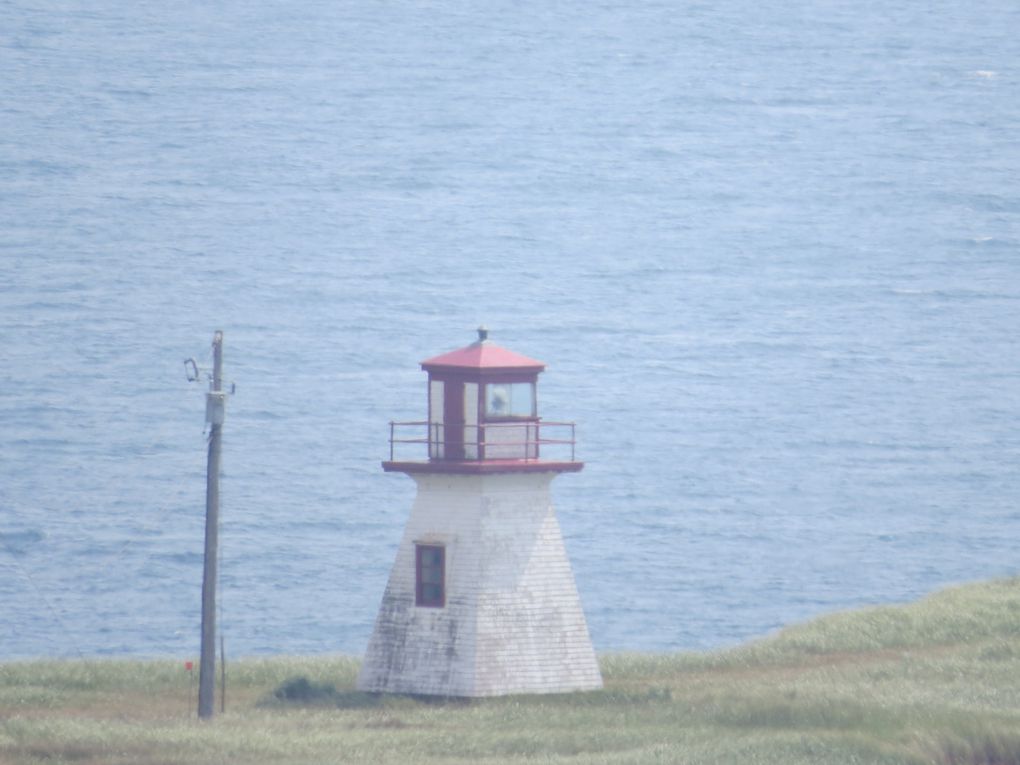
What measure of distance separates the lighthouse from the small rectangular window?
14 mm

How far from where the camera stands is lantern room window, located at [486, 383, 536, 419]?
2958cm

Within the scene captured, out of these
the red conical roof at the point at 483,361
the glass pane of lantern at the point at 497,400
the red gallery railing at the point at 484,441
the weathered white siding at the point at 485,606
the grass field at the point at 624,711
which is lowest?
the grass field at the point at 624,711

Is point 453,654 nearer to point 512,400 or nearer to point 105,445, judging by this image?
point 512,400

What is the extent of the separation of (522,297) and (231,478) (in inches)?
3082

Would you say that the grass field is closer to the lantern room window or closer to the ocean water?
the lantern room window

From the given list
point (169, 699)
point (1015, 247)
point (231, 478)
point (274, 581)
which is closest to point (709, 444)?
point (231, 478)

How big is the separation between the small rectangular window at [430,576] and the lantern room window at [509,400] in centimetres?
199

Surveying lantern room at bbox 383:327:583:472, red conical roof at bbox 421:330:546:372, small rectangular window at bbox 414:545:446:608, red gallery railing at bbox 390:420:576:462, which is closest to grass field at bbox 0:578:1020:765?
small rectangular window at bbox 414:545:446:608

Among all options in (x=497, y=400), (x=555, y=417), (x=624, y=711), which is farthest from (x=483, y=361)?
(x=555, y=417)

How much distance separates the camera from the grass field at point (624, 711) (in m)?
24.6

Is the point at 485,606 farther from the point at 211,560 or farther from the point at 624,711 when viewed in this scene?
the point at 211,560

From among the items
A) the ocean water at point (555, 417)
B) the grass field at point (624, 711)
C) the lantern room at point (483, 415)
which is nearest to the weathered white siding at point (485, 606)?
the lantern room at point (483, 415)

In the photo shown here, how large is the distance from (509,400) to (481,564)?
7.61 ft

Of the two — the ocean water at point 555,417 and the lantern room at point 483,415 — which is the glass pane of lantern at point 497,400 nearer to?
the lantern room at point 483,415
